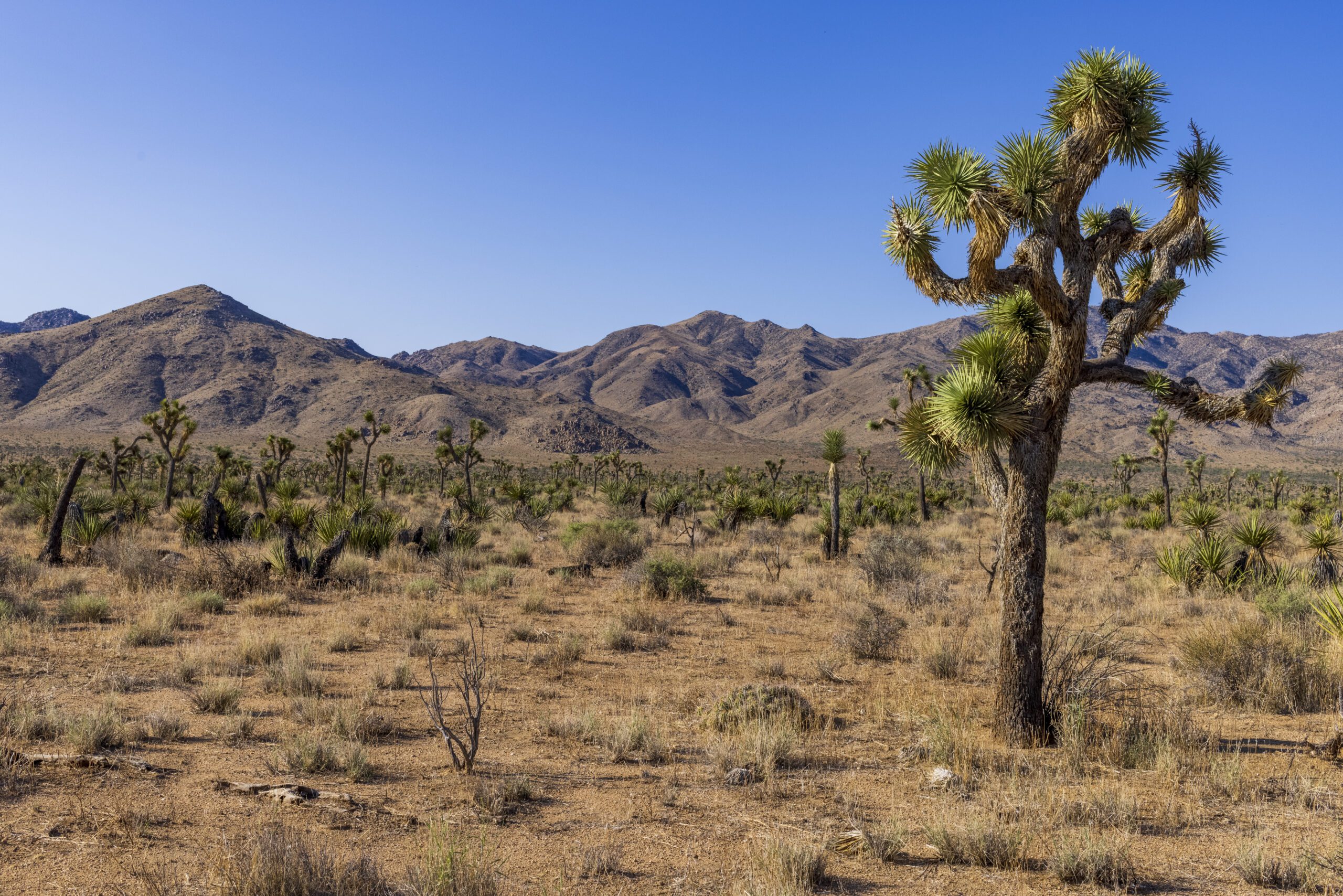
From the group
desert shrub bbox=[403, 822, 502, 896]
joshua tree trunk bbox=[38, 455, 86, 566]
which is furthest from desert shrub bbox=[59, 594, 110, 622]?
desert shrub bbox=[403, 822, 502, 896]

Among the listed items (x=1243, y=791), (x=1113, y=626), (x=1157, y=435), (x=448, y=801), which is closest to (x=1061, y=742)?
(x=1243, y=791)

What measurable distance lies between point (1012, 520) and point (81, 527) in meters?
17.2

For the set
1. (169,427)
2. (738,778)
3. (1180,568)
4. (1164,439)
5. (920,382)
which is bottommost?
(738,778)

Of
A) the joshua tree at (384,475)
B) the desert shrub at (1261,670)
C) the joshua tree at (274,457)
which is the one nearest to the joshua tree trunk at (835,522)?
the desert shrub at (1261,670)

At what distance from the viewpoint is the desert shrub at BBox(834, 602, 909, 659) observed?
1040 cm

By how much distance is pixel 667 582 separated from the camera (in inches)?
573

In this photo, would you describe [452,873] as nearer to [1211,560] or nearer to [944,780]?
[944,780]

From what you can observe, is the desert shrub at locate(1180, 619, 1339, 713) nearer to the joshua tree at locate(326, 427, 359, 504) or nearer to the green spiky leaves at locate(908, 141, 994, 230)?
the green spiky leaves at locate(908, 141, 994, 230)

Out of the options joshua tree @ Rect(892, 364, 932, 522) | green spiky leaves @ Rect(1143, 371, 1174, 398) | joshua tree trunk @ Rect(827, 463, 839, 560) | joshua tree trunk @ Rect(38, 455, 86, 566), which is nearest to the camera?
green spiky leaves @ Rect(1143, 371, 1174, 398)

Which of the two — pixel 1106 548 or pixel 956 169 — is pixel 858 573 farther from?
pixel 956 169

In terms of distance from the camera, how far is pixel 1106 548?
22922mm

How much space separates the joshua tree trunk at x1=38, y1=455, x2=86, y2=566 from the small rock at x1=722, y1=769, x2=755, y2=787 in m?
14.2

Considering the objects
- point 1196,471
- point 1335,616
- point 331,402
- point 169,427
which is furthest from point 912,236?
point 331,402

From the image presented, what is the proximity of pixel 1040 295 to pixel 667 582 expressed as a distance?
937 centimetres
